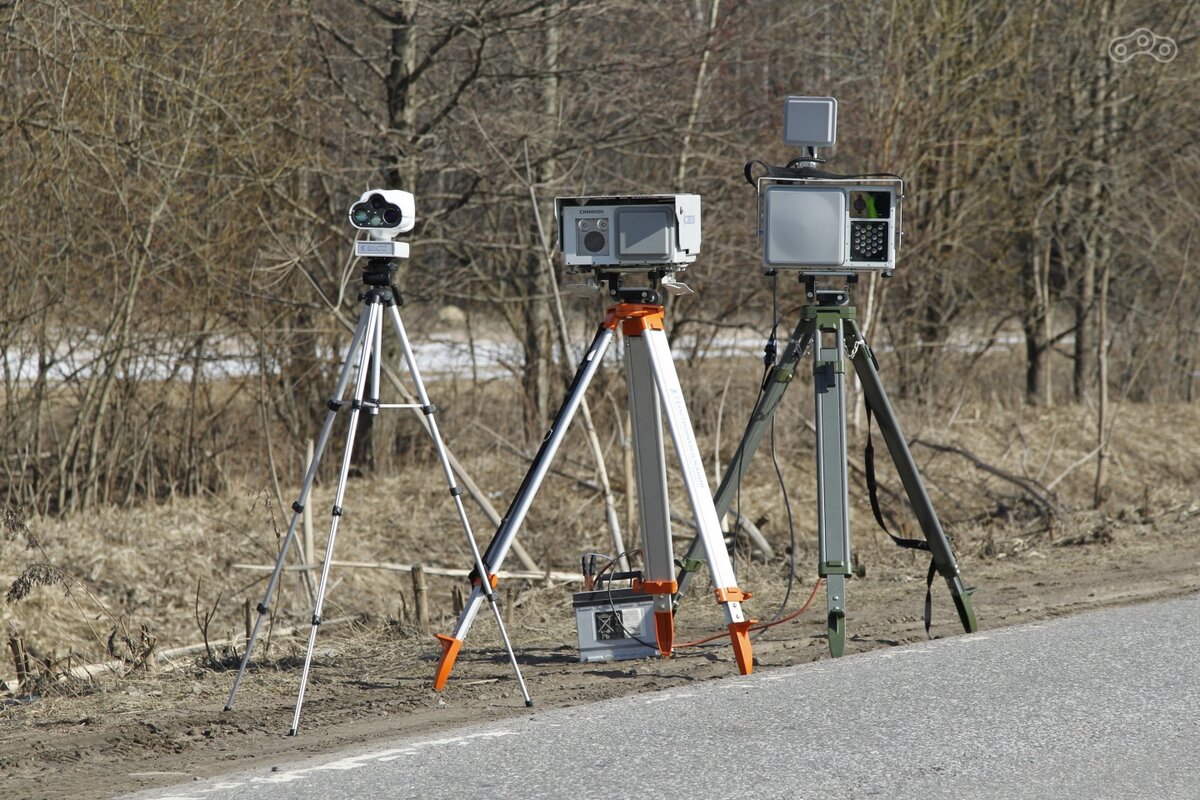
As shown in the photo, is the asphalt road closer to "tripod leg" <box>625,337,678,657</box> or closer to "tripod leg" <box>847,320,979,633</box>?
"tripod leg" <box>847,320,979,633</box>

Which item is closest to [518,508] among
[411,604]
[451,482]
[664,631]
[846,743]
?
[451,482]

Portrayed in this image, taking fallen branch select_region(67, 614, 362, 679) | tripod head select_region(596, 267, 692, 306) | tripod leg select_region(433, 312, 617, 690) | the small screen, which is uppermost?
the small screen

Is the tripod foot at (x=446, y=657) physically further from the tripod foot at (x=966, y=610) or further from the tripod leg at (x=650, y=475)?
the tripod foot at (x=966, y=610)

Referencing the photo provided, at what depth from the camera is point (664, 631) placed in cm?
588

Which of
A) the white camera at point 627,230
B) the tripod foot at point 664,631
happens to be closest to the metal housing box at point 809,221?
the white camera at point 627,230

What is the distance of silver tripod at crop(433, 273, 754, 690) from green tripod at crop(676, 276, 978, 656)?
304 millimetres

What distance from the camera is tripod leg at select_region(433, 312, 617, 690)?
5.21 m

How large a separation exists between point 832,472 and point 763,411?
0.44 meters

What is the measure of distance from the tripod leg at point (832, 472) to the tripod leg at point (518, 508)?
0.96m

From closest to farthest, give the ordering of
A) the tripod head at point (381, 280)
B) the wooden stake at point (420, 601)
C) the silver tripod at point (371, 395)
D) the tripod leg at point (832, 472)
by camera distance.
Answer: the silver tripod at point (371, 395) < the tripod head at point (381, 280) < the tripod leg at point (832, 472) < the wooden stake at point (420, 601)

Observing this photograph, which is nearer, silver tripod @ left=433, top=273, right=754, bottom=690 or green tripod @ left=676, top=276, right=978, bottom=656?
silver tripod @ left=433, top=273, right=754, bottom=690

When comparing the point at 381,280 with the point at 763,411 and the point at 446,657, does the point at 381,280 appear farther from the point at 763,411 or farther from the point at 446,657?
the point at 763,411

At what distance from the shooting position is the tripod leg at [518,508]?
17.1 feet

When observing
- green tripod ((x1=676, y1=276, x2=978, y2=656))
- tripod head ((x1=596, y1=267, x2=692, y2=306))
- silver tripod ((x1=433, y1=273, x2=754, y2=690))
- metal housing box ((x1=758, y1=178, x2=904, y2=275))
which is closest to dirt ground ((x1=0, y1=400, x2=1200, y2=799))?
silver tripod ((x1=433, y1=273, x2=754, y2=690))
